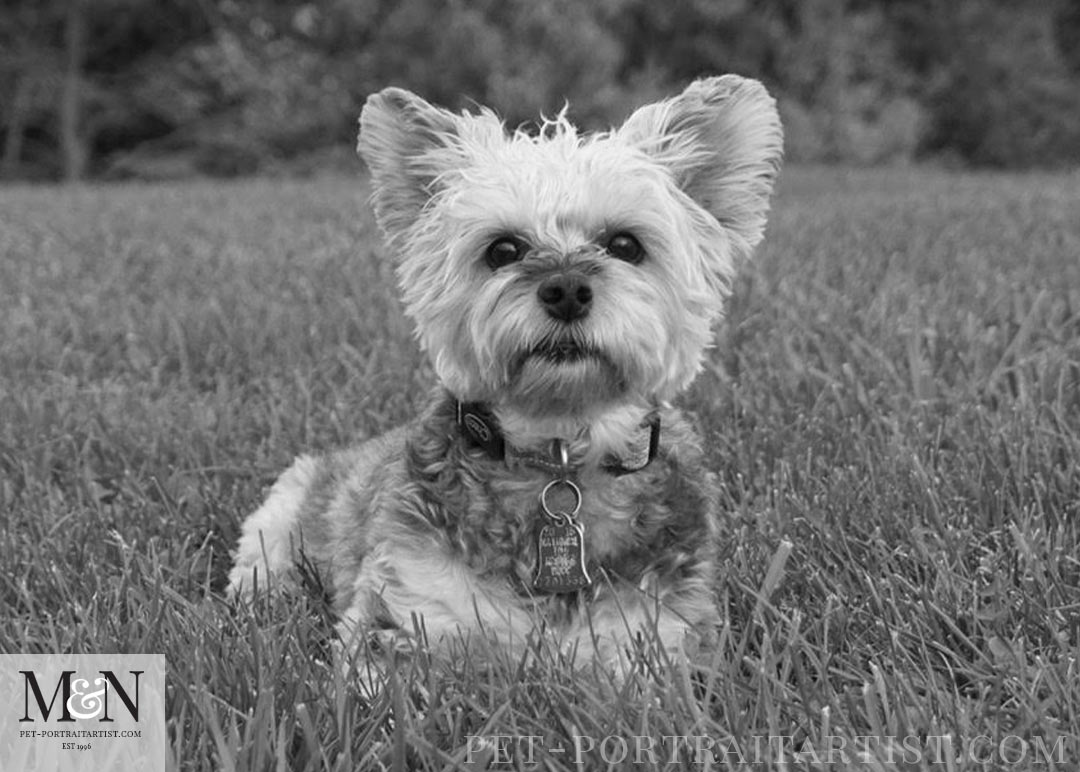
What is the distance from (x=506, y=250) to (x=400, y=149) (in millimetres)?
582

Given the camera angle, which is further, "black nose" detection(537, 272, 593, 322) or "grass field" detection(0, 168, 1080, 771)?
"black nose" detection(537, 272, 593, 322)

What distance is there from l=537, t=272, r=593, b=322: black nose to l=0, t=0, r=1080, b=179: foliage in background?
16931 millimetres

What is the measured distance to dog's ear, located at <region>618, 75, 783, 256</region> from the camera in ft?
12.2

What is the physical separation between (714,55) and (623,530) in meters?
19.6

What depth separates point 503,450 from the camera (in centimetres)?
351

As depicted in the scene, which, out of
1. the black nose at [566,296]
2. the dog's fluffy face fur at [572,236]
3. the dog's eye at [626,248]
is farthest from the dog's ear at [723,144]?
the black nose at [566,296]

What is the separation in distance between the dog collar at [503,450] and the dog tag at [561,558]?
0.61 feet

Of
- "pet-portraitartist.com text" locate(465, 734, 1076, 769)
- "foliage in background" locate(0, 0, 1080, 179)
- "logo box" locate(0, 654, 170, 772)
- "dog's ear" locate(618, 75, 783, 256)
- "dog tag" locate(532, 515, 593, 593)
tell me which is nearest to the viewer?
"pet-portraitartist.com text" locate(465, 734, 1076, 769)

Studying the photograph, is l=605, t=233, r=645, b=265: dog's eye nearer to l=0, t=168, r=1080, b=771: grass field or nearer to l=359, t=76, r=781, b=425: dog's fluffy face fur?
l=359, t=76, r=781, b=425: dog's fluffy face fur

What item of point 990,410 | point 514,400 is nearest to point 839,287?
point 990,410

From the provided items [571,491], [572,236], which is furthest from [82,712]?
[572,236]

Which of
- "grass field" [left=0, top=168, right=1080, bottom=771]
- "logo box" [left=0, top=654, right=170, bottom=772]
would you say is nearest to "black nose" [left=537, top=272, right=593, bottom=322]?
"grass field" [left=0, top=168, right=1080, bottom=771]

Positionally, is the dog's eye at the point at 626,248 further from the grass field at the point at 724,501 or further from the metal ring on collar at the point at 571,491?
the grass field at the point at 724,501

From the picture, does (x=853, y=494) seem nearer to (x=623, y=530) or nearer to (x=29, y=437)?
(x=623, y=530)
